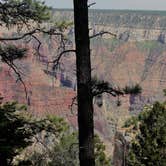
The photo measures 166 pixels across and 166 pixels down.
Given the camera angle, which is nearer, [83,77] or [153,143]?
[83,77]

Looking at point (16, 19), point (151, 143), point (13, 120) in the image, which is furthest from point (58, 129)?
point (151, 143)

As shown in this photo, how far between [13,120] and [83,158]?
601 cm

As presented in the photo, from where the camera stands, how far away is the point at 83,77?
6586 millimetres

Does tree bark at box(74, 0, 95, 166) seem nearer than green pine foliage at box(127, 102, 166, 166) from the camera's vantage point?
Yes

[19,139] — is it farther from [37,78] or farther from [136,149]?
[37,78]

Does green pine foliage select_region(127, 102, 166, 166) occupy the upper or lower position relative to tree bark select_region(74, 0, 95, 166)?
lower

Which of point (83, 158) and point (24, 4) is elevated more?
point (24, 4)

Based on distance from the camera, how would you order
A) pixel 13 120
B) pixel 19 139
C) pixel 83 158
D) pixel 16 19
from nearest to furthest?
pixel 83 158 → pixel 19 139 → pixel 13 120 → pixel 16 19

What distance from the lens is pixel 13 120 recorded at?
12266 mm

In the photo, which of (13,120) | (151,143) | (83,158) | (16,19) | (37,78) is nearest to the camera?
(83,158)

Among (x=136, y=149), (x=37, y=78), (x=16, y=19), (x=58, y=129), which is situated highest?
(x=16, y=19)

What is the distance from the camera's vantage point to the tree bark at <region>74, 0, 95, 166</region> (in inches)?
257

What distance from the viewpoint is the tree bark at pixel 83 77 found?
21.4 ft

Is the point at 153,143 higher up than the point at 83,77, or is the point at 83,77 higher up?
the point at 83,77
